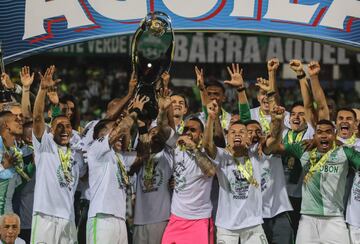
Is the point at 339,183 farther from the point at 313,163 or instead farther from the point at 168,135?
the point at 168,135

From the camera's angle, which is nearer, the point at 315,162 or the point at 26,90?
the point at 315,162

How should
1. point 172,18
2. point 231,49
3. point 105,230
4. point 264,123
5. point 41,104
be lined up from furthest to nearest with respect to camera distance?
point 231,49 < point 264,123 < point 172,18 < point 105,230 < point 41,104

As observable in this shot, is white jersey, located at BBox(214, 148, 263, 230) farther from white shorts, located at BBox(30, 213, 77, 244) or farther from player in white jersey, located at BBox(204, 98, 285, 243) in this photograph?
white shorts, located at BBox(30, 213, 77, 244)

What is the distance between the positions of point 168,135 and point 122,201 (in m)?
0.80

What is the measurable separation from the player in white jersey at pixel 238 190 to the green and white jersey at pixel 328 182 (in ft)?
1.51

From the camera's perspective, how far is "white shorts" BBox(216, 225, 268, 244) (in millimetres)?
10453

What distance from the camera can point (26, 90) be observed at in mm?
11023

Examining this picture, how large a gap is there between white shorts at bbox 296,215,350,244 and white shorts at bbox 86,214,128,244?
1838 mm

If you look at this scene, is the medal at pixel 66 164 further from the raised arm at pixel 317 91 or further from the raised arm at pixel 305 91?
the raised arm at pixel 317 91

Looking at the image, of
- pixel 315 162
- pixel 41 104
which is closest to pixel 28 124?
pixel 41 104

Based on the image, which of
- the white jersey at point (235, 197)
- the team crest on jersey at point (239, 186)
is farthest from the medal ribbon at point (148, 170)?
the team crest on jersey at point (239, 186)

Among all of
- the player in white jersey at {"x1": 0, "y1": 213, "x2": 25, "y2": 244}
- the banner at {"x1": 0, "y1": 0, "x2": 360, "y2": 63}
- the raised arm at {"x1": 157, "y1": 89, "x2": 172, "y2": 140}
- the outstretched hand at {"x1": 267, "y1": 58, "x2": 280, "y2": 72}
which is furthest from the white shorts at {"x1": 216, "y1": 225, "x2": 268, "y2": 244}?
the banner at {"x1": 0, "y1": 0, "x2": 360, "y2": 63}

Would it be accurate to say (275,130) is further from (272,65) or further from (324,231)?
(324,231)

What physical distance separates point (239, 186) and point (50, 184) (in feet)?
6.10
